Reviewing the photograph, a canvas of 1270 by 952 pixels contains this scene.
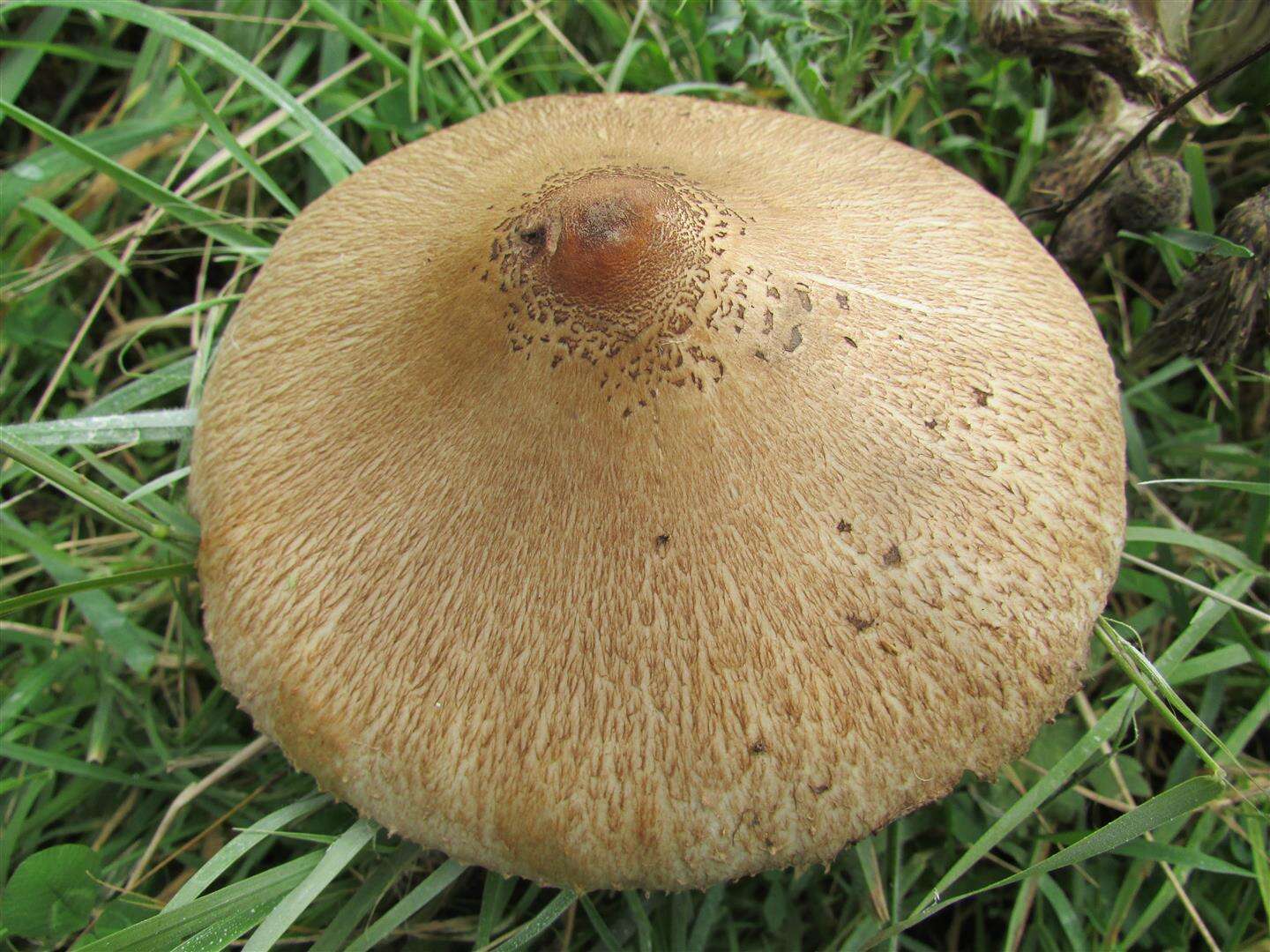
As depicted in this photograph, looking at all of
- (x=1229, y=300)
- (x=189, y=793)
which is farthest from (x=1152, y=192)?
(x=189, y=793)

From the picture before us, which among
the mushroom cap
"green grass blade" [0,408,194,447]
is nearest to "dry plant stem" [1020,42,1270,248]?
the mushroom cap

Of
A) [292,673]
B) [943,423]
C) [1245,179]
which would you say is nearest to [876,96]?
[1245,179]

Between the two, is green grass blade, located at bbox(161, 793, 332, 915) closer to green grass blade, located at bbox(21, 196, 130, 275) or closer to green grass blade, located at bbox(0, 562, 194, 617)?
green grass blade, located at bbox(0, 562, 194, 617)

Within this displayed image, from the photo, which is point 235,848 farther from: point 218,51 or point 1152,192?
point 1152,192

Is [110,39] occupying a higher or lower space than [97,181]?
higher

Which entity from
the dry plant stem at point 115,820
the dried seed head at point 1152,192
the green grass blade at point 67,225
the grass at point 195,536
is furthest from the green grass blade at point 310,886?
the dried seed head at point 1152,192

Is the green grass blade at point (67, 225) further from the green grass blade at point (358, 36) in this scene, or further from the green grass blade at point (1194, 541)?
the green grass blade at point (1194, 541)

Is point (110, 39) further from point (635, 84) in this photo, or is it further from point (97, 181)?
point (635, 84)
